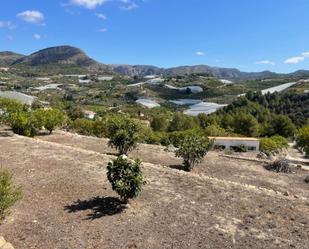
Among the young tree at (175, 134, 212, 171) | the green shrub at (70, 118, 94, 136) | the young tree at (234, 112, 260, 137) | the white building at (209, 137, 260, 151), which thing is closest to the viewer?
the young tree at (175, 134, 212, 171)

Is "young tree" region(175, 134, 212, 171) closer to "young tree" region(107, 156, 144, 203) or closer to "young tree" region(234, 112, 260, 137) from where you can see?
"young tree" region(107, 156, 144, 203)

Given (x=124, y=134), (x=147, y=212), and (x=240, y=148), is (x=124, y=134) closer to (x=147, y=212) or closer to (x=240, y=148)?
(x=147, y=212)

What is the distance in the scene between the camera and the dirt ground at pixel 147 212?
13.5 metres

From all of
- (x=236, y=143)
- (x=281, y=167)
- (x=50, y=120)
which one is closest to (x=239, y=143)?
(x=236, y=143)

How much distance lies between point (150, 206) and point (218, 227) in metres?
3.09

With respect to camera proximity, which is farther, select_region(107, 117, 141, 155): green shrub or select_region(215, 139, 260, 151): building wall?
select_region(215, 139, 260, 151): building wall

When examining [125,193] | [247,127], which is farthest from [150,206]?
[247,127]

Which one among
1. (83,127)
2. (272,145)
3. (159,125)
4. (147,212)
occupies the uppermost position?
(147,212)

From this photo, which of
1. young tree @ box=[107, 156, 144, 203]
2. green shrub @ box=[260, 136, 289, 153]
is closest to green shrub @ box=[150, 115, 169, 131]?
green shrub @ box=[260, 136, 289, 153]

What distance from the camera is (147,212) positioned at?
51.9ft

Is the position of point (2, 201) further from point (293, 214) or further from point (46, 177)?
point (293, 214)

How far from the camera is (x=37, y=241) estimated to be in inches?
512

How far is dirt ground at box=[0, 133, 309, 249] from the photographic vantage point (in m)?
13.5

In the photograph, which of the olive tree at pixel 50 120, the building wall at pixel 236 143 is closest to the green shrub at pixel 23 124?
the olive tree at pixel 50 120
